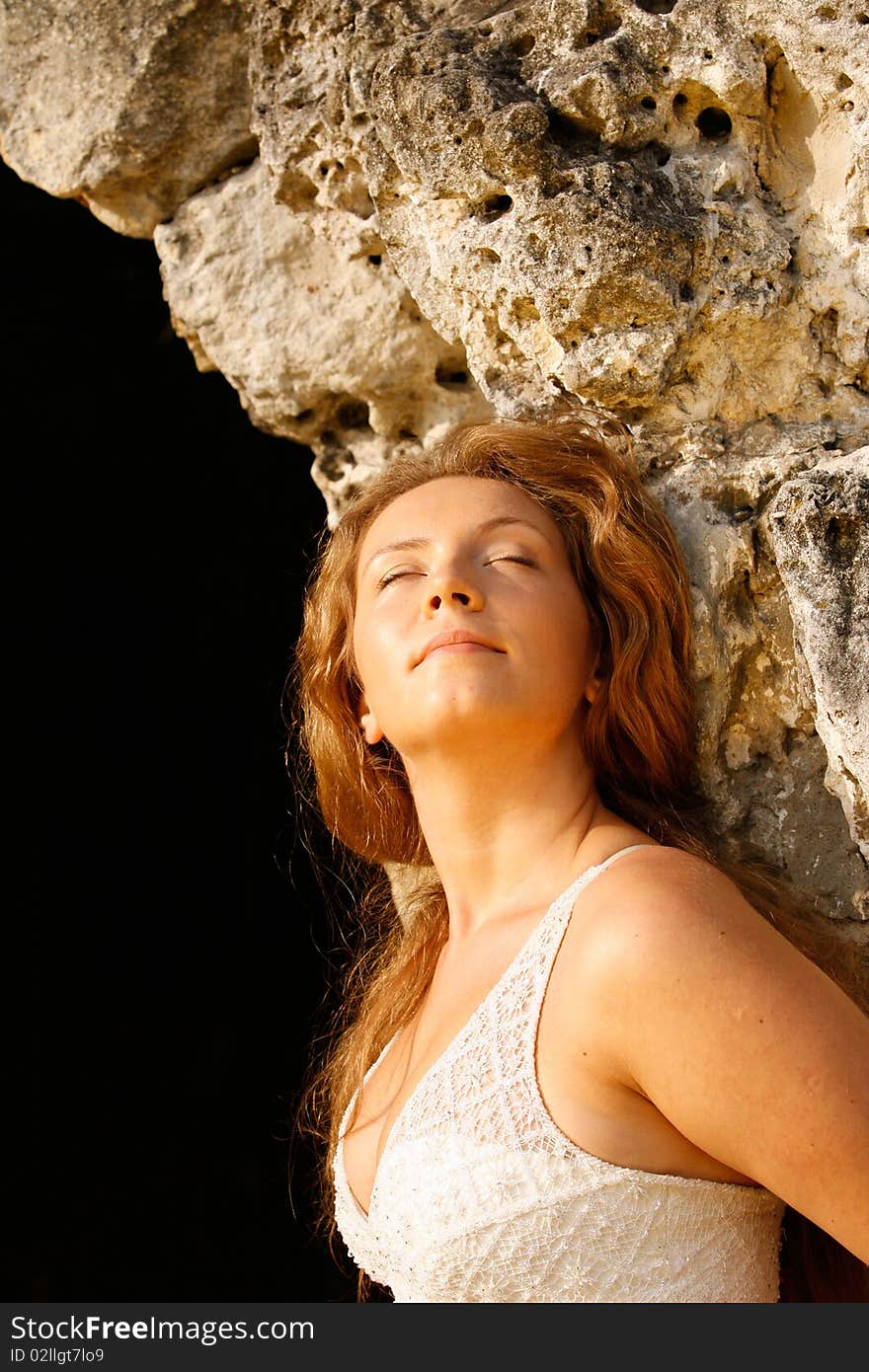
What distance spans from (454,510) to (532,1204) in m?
0.76

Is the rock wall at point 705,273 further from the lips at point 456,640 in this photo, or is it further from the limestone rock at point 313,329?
the lips at point 456,640

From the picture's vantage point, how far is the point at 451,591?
158 centimetres

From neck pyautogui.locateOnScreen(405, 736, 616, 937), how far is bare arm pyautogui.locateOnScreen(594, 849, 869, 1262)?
254mm

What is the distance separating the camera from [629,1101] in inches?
53.9

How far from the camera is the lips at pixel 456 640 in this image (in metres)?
1.55

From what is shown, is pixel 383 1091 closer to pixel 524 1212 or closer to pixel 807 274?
pixel 524 1212

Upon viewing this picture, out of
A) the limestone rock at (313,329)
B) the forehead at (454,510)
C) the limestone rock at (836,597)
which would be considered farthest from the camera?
the limestone rock at (313,329)

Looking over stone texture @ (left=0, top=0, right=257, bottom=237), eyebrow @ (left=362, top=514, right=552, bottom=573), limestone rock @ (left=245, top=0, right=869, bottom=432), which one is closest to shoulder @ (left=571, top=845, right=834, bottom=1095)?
eyebrow @ (left=362, top=514, right=552, bottom=573)

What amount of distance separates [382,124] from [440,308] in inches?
9.1

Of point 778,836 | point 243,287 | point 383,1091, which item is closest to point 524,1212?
point 383,1091

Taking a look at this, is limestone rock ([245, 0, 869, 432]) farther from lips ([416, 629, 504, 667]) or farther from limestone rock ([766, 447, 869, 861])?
lips ([416, 629, 504, 667])

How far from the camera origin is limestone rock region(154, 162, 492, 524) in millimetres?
2059

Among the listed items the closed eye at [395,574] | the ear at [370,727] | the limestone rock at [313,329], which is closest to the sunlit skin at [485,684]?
the closed eye at [395,574]

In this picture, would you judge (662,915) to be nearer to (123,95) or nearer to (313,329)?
(313,329)
